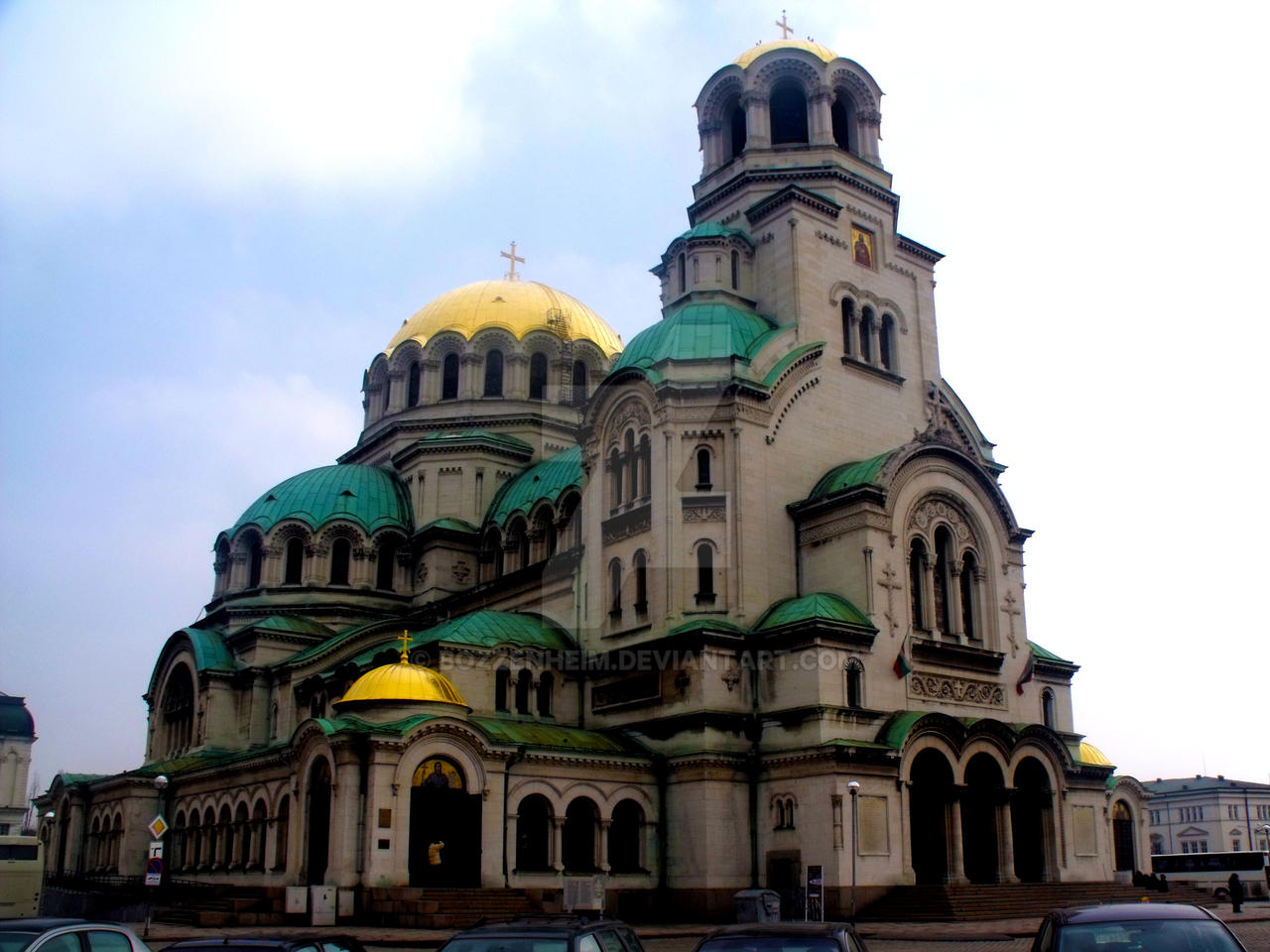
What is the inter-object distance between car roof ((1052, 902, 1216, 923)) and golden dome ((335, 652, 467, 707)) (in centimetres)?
2469

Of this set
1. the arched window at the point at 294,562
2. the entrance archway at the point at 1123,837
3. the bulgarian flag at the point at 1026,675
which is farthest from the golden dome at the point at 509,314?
the entrance archway at the point at 1123,837

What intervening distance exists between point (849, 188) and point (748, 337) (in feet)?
24.0

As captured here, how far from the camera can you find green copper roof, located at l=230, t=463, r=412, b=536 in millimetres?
49625

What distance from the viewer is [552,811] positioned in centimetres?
3369

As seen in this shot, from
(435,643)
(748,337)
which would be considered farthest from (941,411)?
(435,643)

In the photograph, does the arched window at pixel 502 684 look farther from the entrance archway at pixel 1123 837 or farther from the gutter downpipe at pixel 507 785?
the entrance archway at pixel 1123 837

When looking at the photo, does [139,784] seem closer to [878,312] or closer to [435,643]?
[435,643]

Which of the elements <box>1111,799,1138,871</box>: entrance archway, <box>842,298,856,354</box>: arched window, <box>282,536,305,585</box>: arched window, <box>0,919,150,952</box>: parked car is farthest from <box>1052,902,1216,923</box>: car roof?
<box>282,536,305,585</box>: arched window

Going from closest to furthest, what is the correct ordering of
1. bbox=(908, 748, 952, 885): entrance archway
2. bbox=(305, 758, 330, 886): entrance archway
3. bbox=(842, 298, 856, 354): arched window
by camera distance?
bbox=(305, 758, 330, 886): entrance archway < bbox=(908, 748, 952, 885): entrance archway < bbox=(842, 298, 856, 354): arched window

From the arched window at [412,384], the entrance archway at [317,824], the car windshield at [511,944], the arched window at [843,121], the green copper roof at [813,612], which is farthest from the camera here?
the arched window at [412,384]

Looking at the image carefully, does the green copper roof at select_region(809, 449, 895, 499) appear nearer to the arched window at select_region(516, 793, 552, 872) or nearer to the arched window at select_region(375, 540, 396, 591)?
the arched window at select_region(516, 793, 552, 872)

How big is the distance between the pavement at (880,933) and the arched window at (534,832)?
3.73 metres

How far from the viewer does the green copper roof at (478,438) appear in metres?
50.3

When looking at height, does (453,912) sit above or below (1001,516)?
below
